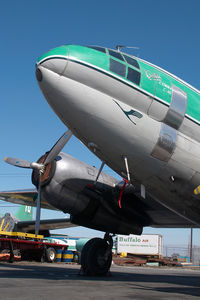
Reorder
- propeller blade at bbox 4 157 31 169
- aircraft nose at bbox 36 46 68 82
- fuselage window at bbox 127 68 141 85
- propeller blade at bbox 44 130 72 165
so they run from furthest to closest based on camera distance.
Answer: propeller blade at bbox 4 157 31 169 < propeller blade at bbox 44 130 72 165 < fuselage window at bbox 127 68 141 85 < aircraft nose at bbox 36 46 68 82

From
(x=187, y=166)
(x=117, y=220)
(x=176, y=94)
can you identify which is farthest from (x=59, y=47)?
(x=117, y=220)

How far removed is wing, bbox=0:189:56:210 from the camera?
1705 cm

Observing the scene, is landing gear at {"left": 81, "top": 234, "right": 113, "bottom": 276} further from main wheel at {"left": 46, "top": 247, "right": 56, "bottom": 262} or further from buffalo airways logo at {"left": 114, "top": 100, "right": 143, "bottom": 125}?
main wheel at {"left": 46, "top": 247, "right": 56, "bottom": 262}

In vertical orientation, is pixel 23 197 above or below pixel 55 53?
below

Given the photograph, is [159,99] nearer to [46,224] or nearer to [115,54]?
[115,54]

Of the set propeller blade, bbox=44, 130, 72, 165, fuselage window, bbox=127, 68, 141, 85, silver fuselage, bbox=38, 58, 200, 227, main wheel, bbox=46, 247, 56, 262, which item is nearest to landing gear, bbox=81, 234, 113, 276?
propeller blade, bbox=44, 130, 72, 165

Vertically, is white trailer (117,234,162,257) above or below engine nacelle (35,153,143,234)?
below

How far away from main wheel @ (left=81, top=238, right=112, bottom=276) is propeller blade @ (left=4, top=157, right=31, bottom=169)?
161 inches

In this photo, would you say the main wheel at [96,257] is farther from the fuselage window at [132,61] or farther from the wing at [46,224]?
the wing at [46,224]

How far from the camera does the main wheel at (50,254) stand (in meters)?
27.3

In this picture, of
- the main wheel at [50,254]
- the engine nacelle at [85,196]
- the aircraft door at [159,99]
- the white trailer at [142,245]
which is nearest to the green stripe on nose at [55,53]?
the aircraft door at [159,99]

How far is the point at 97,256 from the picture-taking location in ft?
46.5

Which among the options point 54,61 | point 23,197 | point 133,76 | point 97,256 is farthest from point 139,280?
point 54,61

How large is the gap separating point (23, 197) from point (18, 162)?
3499 millimetres
